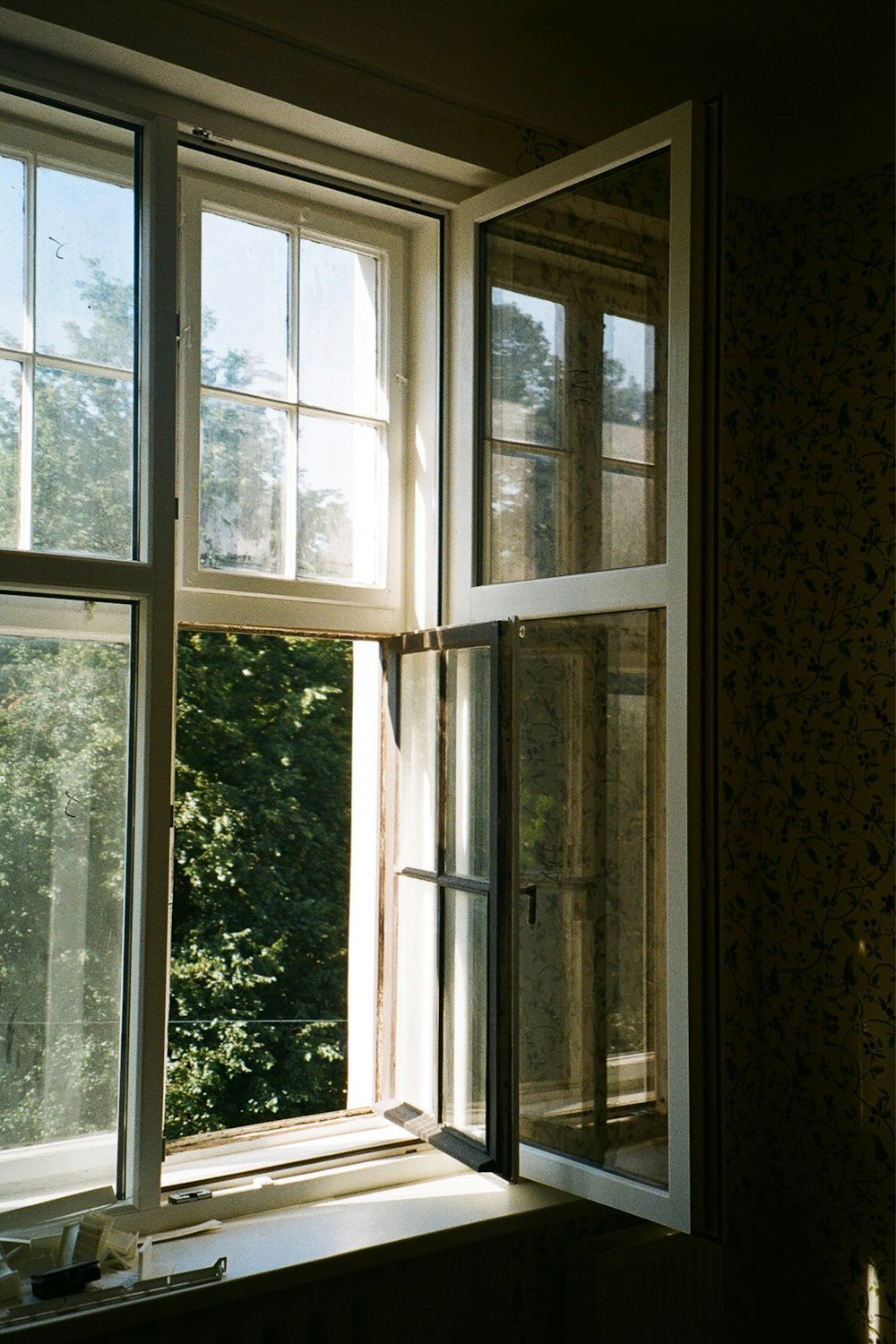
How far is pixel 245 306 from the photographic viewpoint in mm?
2451

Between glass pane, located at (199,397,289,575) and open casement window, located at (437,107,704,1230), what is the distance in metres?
0.40

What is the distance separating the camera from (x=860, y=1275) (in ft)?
8.98

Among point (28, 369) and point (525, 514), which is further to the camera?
point (525, 514)

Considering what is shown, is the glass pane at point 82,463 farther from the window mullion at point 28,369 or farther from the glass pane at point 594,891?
the glass pane at point 594,891

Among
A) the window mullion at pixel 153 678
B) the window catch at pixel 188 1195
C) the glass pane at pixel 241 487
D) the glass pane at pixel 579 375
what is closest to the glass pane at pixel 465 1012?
the window catch at pixel 188 1195

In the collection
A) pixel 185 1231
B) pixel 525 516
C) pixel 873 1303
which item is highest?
pixel 525 516

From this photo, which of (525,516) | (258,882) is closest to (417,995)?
(525,516)

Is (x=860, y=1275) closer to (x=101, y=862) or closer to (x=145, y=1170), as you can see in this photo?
(x=145, y=1170)

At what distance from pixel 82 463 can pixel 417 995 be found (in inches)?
51.7

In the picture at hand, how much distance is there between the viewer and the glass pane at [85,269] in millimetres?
2076

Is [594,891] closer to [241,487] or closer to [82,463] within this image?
[241,487]

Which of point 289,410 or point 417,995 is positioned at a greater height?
point 289,410

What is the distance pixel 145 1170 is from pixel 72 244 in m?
1.67

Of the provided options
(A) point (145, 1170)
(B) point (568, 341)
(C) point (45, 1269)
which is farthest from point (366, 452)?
(C) point (45, 1269)
